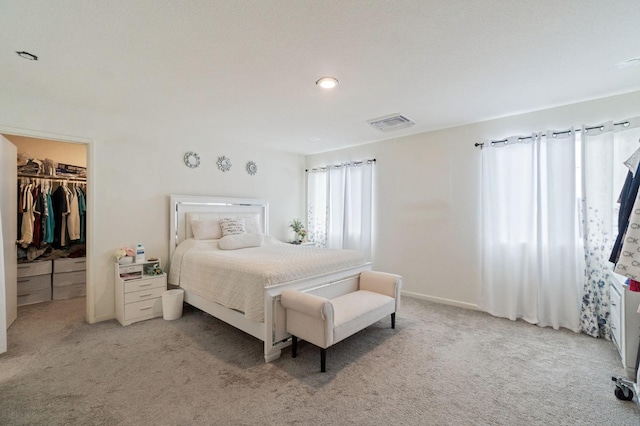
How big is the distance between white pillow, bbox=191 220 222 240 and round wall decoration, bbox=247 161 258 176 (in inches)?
50.1

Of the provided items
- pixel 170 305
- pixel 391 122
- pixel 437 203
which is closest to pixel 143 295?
pixel 170 305

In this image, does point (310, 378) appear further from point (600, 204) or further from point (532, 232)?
point (600, 204)

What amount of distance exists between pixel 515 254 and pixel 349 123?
276 cm

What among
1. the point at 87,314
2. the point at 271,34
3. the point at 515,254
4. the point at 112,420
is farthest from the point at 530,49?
the point at 87,314

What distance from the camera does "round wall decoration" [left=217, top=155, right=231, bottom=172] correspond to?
4.59 meters

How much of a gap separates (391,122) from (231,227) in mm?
2773

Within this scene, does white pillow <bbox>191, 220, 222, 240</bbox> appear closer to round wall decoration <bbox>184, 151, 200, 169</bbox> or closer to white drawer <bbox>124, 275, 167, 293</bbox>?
white drawer <bbox>124, 275, 167, 293</bbox>

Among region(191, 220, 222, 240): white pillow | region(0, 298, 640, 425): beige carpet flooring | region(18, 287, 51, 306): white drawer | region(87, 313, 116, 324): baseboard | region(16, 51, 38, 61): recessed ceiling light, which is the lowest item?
region(0, 298, 640, 425): beige carpet flooring

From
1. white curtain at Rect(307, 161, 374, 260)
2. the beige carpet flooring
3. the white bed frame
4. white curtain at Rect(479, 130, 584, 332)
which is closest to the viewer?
the beige carpet flooring

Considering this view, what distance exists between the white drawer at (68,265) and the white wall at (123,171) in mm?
1436

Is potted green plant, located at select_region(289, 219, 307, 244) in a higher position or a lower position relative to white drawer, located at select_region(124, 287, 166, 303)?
higher

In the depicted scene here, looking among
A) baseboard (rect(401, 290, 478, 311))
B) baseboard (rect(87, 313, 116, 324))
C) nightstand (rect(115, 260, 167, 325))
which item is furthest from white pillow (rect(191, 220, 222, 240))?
baseboard (rect(401, 290, 478, 311))

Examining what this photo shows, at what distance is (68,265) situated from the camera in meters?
4.25

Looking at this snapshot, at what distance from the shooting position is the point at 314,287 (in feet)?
9.34
